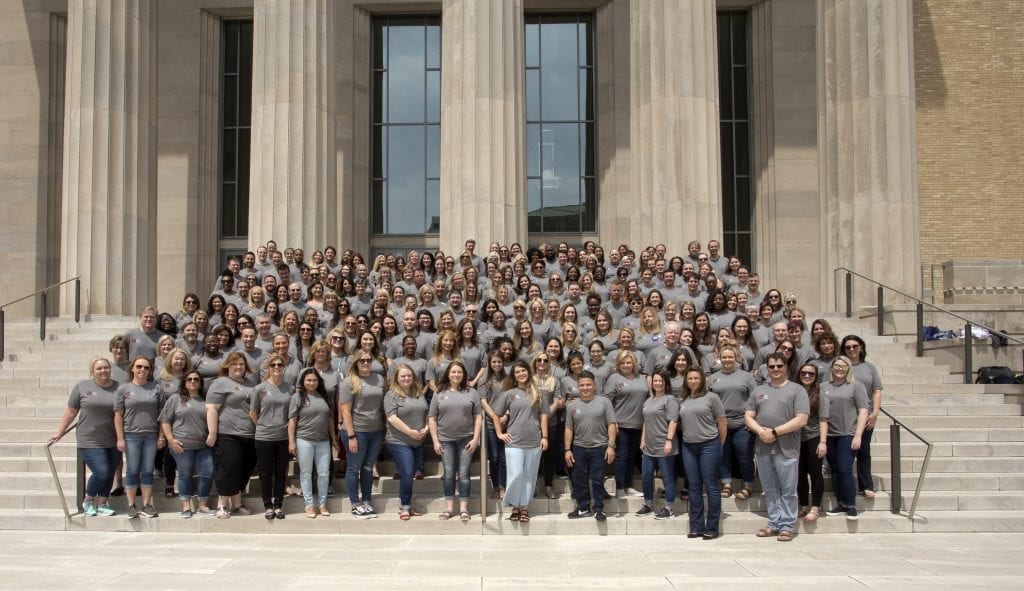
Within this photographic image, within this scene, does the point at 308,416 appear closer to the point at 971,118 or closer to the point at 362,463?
the point at 362,463

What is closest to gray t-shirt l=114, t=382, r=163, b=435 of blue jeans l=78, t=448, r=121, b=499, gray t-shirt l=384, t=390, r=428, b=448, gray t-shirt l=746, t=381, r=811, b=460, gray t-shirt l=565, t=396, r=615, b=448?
blue jeans l=78, t=448, r=121, b=499

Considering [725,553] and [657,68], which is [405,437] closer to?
[725,553]

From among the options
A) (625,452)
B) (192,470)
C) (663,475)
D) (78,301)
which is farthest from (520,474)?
(78,301)

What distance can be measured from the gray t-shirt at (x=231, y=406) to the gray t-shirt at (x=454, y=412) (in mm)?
1977

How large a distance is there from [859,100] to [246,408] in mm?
14082

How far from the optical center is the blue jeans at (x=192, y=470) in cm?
985

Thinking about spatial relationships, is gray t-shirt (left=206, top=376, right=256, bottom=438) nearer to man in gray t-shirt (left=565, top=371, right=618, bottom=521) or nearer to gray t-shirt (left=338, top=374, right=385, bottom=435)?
gray t-shirt (left=338, top=374, right=385, bottom=435)

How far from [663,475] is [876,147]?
11.2 metres

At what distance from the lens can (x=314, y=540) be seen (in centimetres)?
935

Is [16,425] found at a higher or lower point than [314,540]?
higher

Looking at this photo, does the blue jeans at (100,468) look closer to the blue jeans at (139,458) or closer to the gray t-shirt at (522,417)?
the blue jeans at (139,458)

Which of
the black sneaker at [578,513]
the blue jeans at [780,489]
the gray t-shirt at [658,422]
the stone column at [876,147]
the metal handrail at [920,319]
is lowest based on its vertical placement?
the black sneaker at [578,513]

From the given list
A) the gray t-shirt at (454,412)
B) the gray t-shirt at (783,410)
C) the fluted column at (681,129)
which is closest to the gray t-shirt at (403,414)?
the gray t-shirt at (454,412)

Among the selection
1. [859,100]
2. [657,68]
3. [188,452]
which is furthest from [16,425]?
[859,100]
